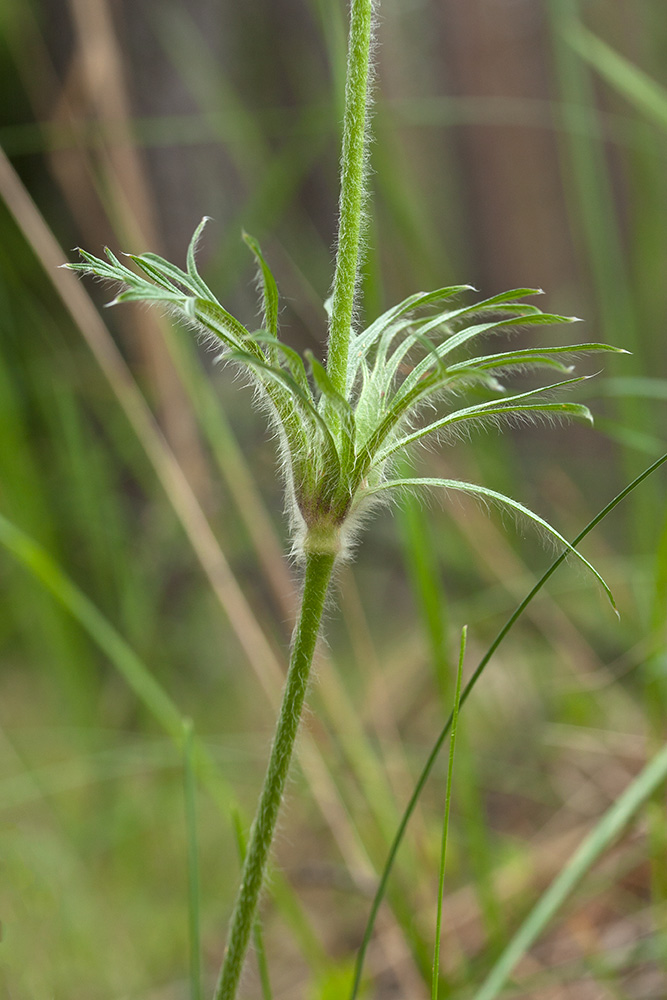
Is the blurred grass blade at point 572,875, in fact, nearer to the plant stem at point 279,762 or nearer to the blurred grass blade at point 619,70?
the plant stem at point 279,762

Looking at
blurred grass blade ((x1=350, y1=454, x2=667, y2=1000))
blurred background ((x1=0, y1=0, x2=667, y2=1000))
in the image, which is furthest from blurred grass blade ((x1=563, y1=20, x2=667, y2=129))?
blurred grass blade ((x1=350, y1=454, x2=667, y2=1000))

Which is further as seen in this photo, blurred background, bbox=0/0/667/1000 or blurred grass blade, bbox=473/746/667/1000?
blurred background, bbox=0/0/667/1000

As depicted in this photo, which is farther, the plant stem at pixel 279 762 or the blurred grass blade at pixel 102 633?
the blurred grass blade at pixel 102 633

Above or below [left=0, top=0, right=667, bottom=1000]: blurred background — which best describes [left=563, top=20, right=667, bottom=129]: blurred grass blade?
above

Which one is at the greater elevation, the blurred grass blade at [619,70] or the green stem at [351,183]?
the blurred grass blade at [619,70]

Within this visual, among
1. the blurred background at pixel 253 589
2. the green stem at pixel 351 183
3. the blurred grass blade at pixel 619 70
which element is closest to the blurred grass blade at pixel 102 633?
the blurred background at pixel 253 589

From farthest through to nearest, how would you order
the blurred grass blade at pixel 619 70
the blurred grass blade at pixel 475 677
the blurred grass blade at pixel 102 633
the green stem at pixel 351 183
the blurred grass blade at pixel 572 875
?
the blurred grass blade at pixel 619 70, the blurred grass blade at pixel 102 633, the blurred grass blade at pixel 572 875, the blurred grass blade at pixel 475 677, the green stem at pixel 351 183

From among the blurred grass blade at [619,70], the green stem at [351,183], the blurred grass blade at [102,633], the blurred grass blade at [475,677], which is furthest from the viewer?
the blurred grass blade at [619,70]

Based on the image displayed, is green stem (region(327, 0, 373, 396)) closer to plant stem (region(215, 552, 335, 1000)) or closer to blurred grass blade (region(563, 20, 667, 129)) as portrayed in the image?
plant stem (region(215, 552, 335, 1000))
